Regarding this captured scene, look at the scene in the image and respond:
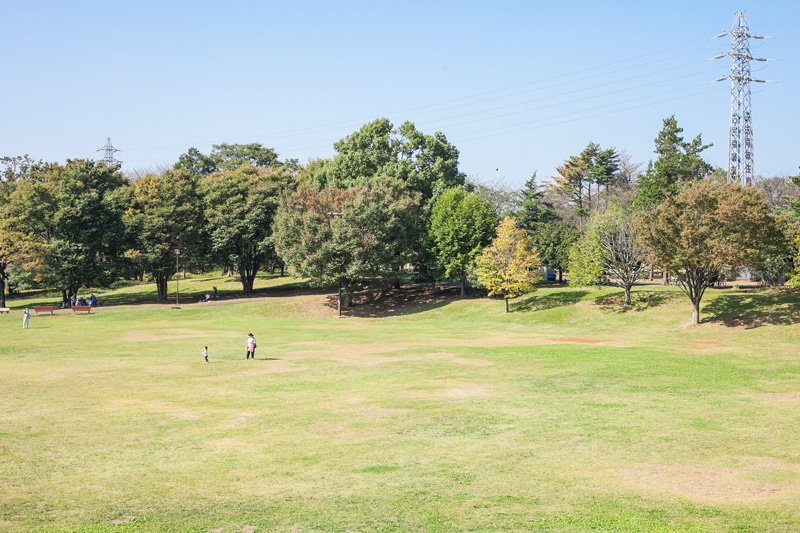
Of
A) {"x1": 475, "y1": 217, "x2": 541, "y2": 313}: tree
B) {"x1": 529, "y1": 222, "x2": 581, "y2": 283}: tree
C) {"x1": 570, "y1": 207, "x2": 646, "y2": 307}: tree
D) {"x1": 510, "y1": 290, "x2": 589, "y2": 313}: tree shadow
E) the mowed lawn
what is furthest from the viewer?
{"x1": 529, "y1": 222, "x2": 581, "y2": 283}: tree

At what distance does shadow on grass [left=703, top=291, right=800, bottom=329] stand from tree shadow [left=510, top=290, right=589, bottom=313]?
50.9ft

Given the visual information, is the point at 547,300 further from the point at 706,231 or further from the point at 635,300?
the point at 706,231

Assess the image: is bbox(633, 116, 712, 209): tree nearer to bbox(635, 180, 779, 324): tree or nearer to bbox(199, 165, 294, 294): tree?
bbox(635, 180, 779, 324): tree

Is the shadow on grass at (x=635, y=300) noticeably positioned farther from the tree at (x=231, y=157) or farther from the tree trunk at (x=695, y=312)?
the tree at (x=231, y=157)

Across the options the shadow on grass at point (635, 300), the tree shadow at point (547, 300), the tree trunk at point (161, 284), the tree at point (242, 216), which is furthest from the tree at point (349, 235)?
the shadow on grass at point (635, 300)

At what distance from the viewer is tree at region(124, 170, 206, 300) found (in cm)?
9056

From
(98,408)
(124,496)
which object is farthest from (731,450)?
(98,408)

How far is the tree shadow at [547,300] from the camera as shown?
7806cm

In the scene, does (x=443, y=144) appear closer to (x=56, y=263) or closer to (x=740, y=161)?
(x=740, y=161)

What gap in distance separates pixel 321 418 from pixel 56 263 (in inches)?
2675

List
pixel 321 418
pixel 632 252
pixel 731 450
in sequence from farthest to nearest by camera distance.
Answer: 1. pixel 632 252
2. pixel 321 418
3. pixel 731 450

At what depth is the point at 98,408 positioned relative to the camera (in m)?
29.8

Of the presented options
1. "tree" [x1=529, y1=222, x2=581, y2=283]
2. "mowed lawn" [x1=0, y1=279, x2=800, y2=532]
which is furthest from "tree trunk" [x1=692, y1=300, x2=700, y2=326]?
"tree" [x1=529, y1=222, x2=581, y2=283]

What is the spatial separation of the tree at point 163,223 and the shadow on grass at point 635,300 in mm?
52013
